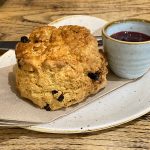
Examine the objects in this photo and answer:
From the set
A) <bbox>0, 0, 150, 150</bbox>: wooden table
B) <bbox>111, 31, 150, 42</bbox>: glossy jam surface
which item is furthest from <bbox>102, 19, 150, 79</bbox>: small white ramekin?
<bbox>0, 0, 150, 150</bbox>: wooden table

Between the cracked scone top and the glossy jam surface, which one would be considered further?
the glossy jam surface

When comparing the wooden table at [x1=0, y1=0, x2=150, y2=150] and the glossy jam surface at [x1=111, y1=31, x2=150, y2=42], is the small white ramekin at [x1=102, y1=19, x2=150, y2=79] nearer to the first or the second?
the glossy jam surface at [x1=111, y1=31, x2=150, y2=42]

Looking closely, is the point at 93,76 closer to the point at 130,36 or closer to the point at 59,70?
the point at 59,70

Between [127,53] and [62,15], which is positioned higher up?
[127,53]

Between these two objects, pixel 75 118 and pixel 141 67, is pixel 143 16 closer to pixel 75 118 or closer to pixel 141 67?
pixel 141 67

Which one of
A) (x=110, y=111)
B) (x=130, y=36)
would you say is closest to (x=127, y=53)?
(x=130, y=36)

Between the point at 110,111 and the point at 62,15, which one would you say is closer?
the point at 110,111
